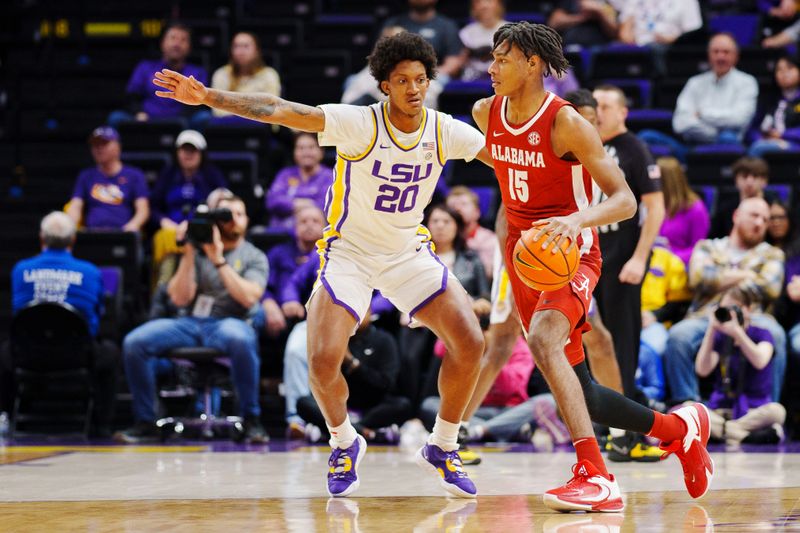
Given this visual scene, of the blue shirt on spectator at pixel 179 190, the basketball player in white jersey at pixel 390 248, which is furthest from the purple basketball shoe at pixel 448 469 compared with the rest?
the blue shirt on spectator at pixel 179 190

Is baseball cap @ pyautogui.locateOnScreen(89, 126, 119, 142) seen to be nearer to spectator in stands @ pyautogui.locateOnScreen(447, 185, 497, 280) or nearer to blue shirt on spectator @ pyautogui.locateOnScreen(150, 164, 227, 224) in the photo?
blue shirt on spectator @ pyautogui.locateOnScreen(150, 164, 227, 224)

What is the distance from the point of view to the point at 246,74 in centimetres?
1095

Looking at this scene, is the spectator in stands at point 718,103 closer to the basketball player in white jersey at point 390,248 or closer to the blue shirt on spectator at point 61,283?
the blue shirt on spectator at point 61,283

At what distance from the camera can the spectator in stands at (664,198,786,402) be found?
7918 millimetres

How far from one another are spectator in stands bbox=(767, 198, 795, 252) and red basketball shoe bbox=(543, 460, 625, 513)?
4.68 meters

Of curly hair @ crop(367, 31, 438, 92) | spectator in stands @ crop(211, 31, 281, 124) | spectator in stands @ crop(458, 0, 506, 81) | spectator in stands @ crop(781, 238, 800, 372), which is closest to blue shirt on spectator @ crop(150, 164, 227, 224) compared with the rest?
spectator in stands @ crop(211, 31, 281, 124)

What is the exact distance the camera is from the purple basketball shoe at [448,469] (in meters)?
4.80

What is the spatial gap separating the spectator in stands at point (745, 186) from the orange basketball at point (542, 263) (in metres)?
4.55

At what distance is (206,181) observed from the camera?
951 cm

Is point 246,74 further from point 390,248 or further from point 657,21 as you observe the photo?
point 390,248

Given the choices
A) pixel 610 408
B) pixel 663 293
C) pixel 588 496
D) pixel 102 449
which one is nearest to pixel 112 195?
pixel 102 449

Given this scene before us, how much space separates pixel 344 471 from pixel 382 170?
4.14ft

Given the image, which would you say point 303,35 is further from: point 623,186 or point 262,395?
point 623,186

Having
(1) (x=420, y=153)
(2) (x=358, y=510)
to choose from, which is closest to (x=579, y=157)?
(1) (x=420, y=153)
